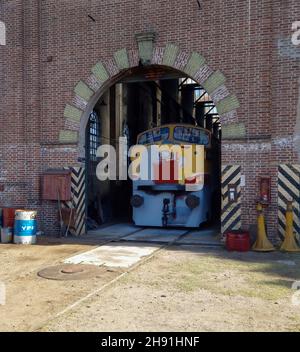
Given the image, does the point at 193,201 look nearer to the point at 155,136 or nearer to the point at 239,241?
the point at 155,136

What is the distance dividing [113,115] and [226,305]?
13.2 m

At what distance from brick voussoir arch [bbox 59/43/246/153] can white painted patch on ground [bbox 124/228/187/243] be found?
9.78 feet

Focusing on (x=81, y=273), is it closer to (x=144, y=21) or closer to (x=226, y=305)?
(x=226, y=305)

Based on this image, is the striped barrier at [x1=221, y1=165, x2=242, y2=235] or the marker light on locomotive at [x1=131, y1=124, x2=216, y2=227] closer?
the striped barrier at [x1=221, y1=165, x2=242, y2=235]

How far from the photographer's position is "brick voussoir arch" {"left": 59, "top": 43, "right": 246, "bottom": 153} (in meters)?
11.5

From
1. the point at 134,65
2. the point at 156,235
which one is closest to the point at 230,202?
Result: the point at 156,235

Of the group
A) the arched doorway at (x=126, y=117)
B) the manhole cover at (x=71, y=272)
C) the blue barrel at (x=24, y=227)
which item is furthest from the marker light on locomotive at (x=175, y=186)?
the manhole cover at (x=71, y=272)

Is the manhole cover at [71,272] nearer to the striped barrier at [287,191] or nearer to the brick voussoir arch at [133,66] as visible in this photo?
the striped barrier at [287,191]

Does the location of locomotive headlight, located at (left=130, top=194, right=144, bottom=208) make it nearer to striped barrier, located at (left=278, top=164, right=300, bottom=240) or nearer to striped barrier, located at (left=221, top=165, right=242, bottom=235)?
striped barrier, located at (left=221, top=165, right=242, bottom=235)

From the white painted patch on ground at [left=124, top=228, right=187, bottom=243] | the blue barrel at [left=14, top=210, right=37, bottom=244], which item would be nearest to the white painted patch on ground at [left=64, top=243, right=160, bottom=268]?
the white painted patch on ground at [left=124, top=228, right=187, bottom=243]

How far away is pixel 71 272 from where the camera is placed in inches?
322

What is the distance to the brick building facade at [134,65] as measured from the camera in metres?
10.9

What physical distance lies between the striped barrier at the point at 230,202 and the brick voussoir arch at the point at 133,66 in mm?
1076

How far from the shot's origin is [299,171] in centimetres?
1069
